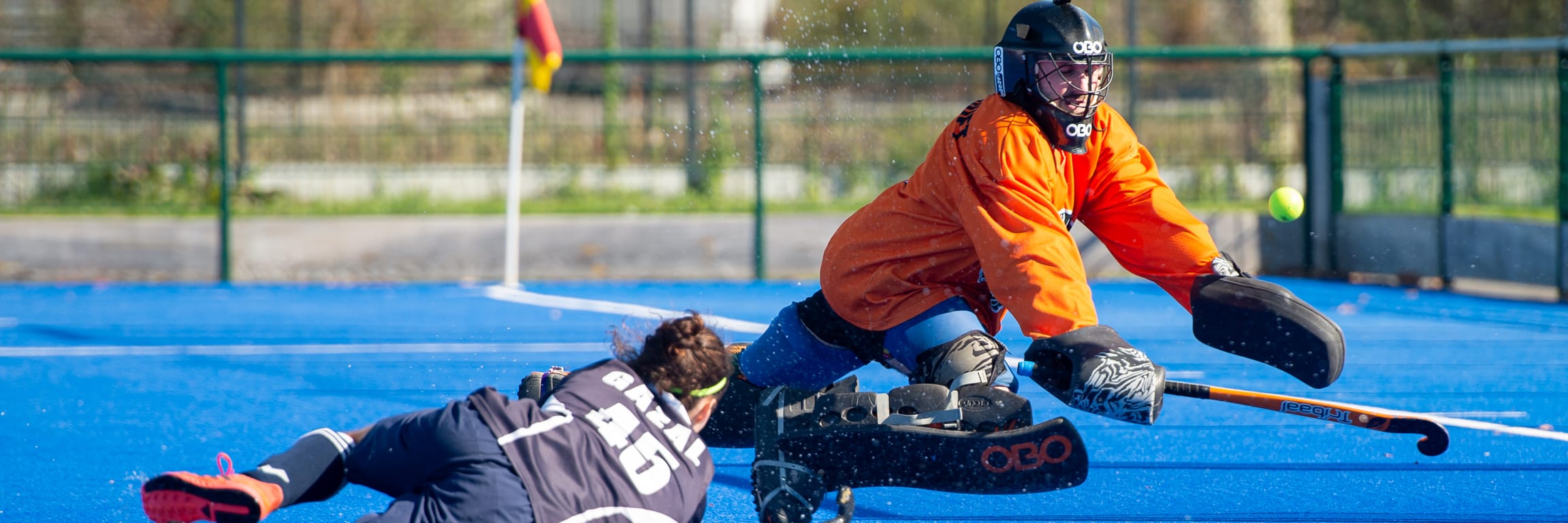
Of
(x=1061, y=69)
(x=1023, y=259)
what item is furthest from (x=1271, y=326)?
(x=1061, y=69)

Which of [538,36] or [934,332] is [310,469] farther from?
[538,36]

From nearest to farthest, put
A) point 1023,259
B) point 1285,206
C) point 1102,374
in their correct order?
point 1102,374, point 1023,259, point 1285,206

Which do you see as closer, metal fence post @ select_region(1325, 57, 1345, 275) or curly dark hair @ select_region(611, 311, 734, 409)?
curly dark hair @ select_region(611, 311, 734, 409)

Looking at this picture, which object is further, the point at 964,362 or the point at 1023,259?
the point at 964,362

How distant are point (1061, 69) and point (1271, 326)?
2.82 feet

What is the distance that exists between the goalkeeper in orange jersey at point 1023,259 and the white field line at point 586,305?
4.32 m

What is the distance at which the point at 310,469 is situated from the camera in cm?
330

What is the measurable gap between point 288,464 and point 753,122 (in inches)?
350

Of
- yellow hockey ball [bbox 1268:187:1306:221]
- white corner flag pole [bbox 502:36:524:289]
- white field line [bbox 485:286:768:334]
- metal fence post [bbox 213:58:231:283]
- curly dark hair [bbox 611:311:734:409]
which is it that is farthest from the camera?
metal fence post [bbox 213:58:231:283]

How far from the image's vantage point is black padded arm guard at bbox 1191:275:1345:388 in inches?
155

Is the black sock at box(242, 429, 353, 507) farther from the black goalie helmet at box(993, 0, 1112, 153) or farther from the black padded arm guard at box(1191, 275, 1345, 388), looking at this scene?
the black padded arm guard at box(1191, 275, 1345, 388)

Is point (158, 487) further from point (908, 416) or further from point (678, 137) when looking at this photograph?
point (678, 137)

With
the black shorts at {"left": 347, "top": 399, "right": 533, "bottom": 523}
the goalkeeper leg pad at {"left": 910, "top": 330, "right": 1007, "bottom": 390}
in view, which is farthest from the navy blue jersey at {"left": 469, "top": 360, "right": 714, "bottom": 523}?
the goalkeeper leg pad at {"left": 910, "top": 330, "right": 1007, "bottom": 390}

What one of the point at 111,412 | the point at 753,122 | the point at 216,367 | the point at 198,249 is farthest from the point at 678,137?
the point at 111,412
